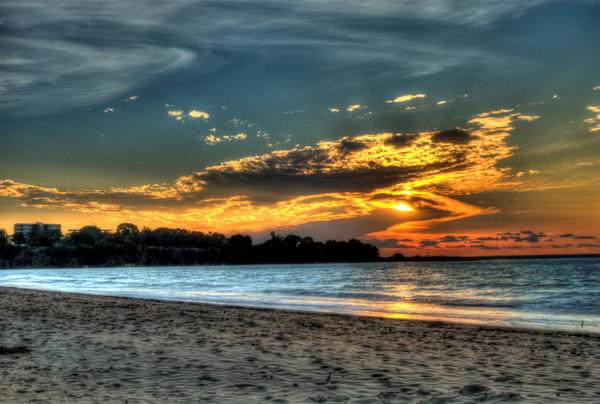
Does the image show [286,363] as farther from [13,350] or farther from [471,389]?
[13,350]

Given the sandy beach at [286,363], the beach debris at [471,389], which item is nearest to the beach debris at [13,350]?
the sandy beach at [286,363]

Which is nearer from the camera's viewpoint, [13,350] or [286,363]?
[286,363]

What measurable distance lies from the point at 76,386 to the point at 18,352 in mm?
3298

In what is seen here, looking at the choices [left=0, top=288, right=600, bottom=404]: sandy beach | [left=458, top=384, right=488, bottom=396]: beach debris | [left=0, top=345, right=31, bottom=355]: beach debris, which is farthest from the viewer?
[left=0, top=345, right=31, bottom=355]: beach debris

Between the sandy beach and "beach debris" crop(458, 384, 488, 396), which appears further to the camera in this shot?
"beach debris" crop(458, 384, 488, 396)

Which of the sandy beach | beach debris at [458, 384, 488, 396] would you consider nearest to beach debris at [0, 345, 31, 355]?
the sandy beach

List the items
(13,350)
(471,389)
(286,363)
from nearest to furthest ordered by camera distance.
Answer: (471,389), (286,363), (13,350)

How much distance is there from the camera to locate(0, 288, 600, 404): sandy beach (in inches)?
231

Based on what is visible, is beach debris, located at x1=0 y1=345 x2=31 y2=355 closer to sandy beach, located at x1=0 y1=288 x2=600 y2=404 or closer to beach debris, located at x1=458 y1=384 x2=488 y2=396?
sandy beach, located at x1=0 y1=288 x2=600 y2=404

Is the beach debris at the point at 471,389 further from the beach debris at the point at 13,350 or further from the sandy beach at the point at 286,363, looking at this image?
the beach debris at the point at 13,350

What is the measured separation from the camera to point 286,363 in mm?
7961

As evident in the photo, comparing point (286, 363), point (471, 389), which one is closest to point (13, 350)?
point (286, 363)

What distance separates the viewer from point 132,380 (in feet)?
21.4

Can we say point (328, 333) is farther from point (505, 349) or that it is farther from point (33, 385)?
point (33, 385)
